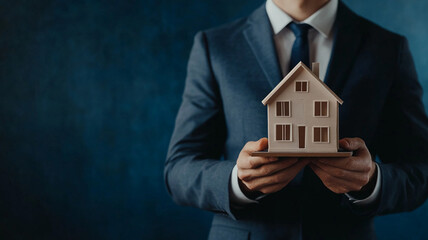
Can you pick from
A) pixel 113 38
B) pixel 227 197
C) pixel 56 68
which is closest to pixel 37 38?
pixel 56 68

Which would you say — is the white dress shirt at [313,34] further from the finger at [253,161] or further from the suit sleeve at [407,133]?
the finger at [253,161]

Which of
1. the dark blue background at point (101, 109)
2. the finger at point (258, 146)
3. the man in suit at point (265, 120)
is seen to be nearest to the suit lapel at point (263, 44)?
the man in suit at point (265, 120)

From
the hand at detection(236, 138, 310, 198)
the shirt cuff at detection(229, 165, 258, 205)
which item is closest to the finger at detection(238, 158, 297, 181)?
the hand at detection(236, 138, 310, 198)

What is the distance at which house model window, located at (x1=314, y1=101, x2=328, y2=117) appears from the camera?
2.90 feet

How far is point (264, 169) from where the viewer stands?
34.6 inches

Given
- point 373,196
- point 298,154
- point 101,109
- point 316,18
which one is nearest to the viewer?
point 298,154

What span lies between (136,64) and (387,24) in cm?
100

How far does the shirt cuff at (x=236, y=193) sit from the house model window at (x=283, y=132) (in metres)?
0.18

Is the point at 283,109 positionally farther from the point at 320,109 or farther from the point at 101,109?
the point at 101,109

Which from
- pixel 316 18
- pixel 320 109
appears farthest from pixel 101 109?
pixel 320 109

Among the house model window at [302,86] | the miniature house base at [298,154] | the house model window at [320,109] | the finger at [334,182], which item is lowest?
the finger at [334,182]

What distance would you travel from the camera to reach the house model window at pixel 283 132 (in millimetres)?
880

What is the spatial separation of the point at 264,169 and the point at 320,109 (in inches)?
6.5

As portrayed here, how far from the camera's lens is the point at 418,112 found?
1.15 metres
